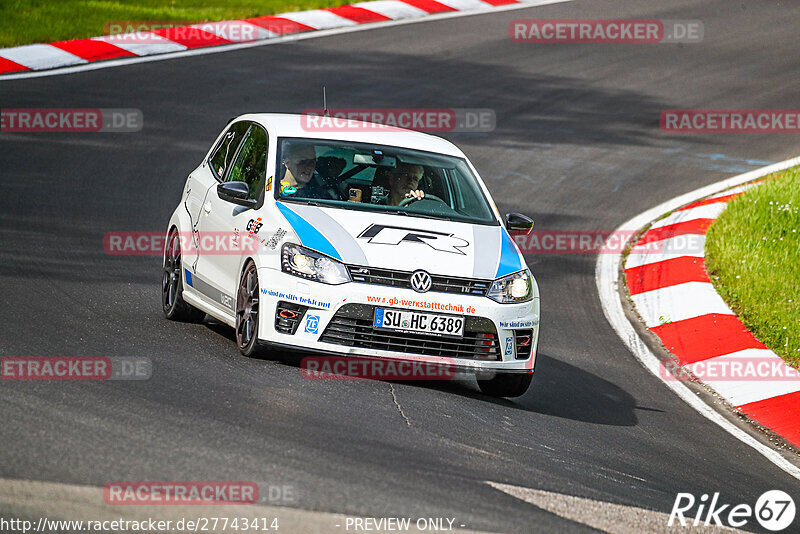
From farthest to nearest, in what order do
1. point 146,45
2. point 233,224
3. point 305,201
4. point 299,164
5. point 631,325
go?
point 146,45 < point 631,325 < point 299,164 < point 233,224 < point 305,201

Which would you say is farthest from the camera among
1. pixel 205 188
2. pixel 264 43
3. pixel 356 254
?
pixel 264 43

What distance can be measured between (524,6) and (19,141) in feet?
38.0

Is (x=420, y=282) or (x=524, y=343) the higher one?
(x=420, y=282)

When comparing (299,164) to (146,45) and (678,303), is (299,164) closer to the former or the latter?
(678,303)

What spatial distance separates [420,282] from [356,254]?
0.45 meters

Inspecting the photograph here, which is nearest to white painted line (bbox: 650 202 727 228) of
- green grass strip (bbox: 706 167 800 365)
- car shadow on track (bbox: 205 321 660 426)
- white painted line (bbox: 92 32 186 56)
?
green grass strip (bbox: 706 167 800 365)

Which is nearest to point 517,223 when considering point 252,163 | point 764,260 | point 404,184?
point 404,184

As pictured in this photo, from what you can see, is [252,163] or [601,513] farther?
[252,163]

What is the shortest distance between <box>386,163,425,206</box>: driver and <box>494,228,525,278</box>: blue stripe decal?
787 millimetres

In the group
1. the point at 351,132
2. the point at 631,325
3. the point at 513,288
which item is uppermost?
the point at 351,132

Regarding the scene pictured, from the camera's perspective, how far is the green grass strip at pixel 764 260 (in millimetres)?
10852

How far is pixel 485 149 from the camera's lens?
1659cm

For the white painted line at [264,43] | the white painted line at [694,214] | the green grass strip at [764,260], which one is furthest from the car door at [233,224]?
the white painted line at [264,43]

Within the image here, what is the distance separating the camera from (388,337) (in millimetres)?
Result: 7785
